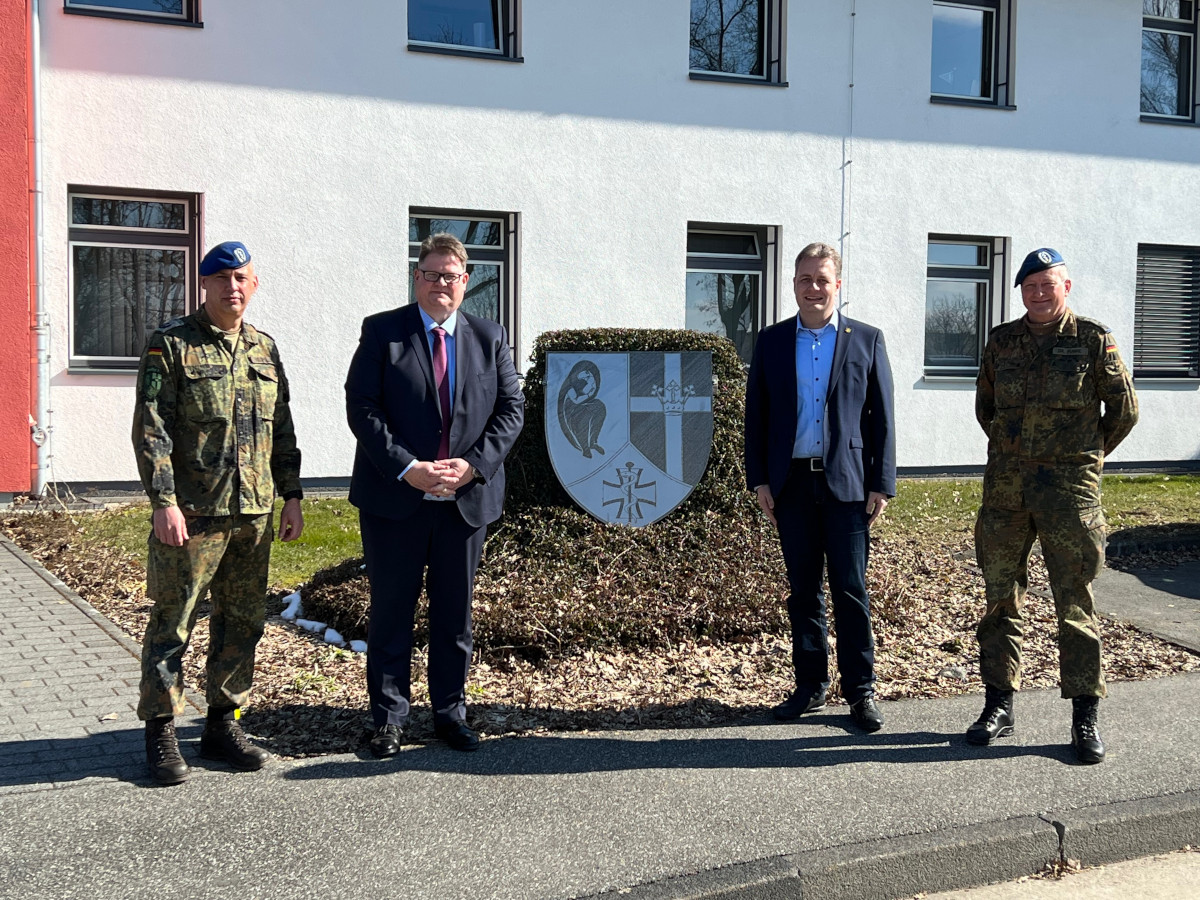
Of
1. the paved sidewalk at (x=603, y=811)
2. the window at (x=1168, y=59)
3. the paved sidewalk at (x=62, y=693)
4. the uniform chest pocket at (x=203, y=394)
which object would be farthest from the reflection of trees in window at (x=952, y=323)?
the uniform chest pocket at (x=203, y=394)

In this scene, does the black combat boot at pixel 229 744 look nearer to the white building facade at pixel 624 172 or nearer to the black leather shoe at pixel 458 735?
the black leather shoe at pixel 458 735

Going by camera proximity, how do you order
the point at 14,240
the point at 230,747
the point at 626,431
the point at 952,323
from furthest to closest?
the point at 952,323 → the point at 14,240 → the point at 626,431 → the point at 230,747

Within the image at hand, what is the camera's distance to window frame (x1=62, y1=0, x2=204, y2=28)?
10.9 meters

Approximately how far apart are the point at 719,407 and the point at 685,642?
5.83 feet

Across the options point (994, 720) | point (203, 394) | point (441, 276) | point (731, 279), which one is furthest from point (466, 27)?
point (994, 720)

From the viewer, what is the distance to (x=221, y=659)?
4.70 m

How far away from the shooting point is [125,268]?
11344 mm

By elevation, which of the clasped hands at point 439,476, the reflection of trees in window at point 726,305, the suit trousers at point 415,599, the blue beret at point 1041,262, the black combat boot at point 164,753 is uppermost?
the reflection of trees in window at point 726,305

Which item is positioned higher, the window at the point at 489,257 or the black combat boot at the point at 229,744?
the window at the point at 489,257

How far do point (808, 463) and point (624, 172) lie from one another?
8223mm

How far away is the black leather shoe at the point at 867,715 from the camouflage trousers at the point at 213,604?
8.42 ft

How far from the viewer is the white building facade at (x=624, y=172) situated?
11195mm

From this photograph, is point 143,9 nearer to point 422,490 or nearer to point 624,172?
point 624,172

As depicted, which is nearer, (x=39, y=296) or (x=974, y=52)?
(x=39, y=296)
